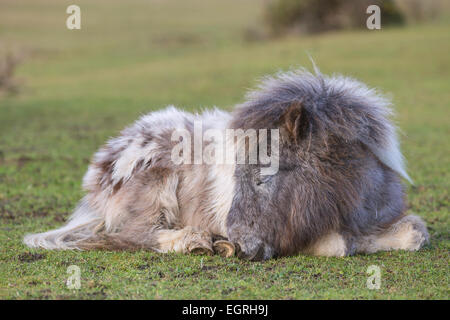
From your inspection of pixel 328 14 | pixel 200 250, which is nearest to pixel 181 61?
pixel 328 14

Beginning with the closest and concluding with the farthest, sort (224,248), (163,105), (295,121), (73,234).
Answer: (295,121)
(224,248)
(73,234)
(163,105)

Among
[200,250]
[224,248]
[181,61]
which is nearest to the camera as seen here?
[224,248]

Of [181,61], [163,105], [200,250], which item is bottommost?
[200,250]

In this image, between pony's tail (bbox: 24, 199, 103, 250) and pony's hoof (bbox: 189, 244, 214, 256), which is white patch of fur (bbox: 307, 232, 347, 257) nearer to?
pony's hoof (bbox: 189, 244, 214, 256)

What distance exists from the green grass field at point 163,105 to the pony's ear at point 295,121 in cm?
114

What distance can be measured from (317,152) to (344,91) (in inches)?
31.4

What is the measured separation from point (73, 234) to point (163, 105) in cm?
1173

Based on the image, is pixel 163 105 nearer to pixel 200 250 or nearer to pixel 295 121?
pixel 200 250

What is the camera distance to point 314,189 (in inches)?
219

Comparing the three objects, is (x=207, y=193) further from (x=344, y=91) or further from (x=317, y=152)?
(x=344, y=91)

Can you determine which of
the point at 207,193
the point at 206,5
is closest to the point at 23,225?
the point at 207,193

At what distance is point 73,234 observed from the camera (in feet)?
21.6

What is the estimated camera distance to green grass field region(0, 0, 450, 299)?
5059 millimetres

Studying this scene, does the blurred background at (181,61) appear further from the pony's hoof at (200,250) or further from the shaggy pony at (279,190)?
the pony's hoof at (200,250)
